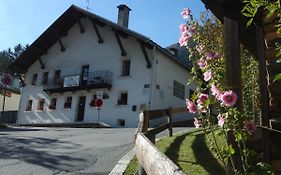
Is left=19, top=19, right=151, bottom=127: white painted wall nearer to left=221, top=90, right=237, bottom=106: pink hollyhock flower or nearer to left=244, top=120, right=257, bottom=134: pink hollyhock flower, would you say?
left=244, top=120, right=257, bottom=134: pink hollyhock flower

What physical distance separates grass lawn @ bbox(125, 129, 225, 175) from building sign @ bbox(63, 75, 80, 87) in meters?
21.4

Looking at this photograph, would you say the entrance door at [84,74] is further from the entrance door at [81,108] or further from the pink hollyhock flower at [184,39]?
the pink hollyhock flower at [184,39]

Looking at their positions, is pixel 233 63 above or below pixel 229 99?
above

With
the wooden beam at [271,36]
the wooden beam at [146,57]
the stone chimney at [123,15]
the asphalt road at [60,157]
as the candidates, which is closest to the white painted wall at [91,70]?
the wooden beam at [146,57]

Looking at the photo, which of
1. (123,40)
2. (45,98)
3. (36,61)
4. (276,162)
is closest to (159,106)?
(123,40)

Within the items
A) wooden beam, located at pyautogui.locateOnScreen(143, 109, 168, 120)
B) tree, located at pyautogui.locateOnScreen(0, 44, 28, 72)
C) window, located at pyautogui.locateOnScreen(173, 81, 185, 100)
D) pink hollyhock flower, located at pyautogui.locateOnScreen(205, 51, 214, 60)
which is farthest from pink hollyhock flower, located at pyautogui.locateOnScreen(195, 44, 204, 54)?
tree, located at pyautogui.locateOnScreen(0, 44, 28, 72)

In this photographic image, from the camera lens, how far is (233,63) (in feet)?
16.4

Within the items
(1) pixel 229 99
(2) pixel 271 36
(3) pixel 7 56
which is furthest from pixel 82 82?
(3) pixel 7 56

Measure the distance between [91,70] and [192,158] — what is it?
24204 mm

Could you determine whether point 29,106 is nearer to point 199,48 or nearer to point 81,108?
point 81,108

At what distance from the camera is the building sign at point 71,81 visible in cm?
3145

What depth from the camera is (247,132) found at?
152 inches

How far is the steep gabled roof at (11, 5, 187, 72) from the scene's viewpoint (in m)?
27.8

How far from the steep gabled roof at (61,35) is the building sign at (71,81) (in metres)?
4.46
